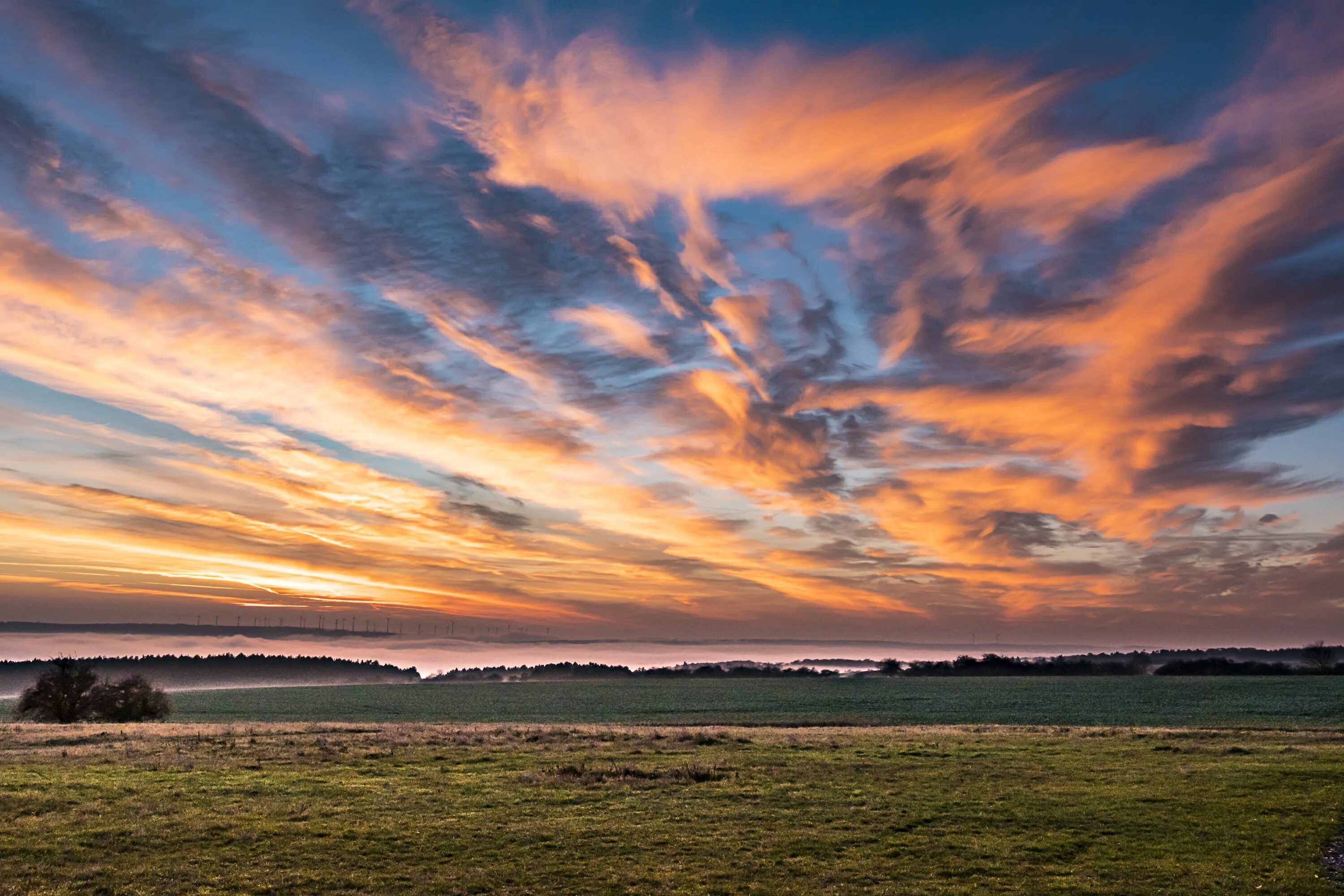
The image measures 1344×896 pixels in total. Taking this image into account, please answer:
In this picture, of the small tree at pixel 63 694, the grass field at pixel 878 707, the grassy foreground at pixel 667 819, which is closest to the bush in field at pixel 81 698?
the small tree at pixel 63 694

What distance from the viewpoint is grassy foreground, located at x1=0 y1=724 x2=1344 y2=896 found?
21.6m

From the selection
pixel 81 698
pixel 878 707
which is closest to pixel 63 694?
pixel 81 698

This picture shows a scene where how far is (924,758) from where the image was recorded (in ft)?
143

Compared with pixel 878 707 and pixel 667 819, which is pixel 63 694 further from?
pixel 878 707

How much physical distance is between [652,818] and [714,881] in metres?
7.74

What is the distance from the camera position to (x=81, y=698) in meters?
83.8

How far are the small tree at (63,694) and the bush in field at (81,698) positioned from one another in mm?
46

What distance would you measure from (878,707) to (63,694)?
10912 cm

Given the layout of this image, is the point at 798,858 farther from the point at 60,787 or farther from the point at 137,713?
the point at 137,713

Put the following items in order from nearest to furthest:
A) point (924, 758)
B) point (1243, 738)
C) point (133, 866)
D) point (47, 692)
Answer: point (133, 866)
point (924, 758)
point (1243, 738)
point (47, 692)

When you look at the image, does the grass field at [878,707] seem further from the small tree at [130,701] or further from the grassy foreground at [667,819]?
the grassy foreground at [667,819]

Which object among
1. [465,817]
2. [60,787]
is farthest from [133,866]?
[60,787]

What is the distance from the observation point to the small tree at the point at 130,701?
280 feet

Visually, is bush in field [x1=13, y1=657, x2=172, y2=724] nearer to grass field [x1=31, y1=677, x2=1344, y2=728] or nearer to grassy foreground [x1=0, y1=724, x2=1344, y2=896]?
grass field [x1=31, y1=677, x2=1344, y2=728]
